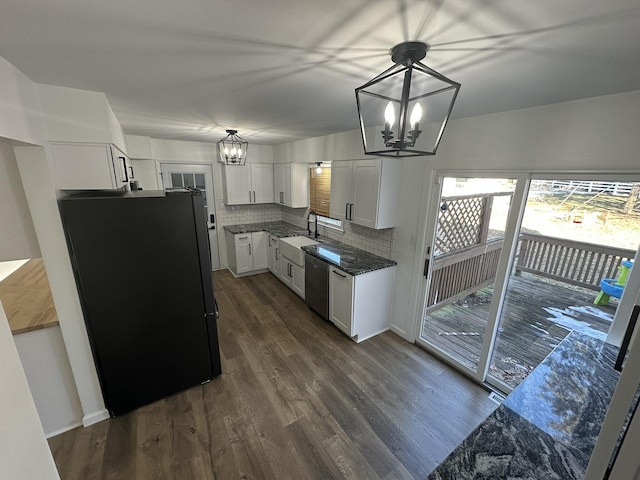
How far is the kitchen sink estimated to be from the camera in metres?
3.83

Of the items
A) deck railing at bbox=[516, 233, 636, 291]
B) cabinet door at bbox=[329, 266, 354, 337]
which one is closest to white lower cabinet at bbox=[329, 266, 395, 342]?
cabinet door at bbox=[329, 266, 354, 337]

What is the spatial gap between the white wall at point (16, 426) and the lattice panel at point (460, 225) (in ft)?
10.7

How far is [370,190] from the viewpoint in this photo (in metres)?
2.95

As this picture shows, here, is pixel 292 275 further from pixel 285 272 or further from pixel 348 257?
pixel 348 257

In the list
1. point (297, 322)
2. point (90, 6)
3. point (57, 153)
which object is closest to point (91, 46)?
point (90, 6)

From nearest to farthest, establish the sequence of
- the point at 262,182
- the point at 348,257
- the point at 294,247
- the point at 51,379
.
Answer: the point at 51,379 < the point at 348,257 < the point at 294,247 < the point at 262,182

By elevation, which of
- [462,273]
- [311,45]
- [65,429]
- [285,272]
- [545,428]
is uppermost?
[311,45]

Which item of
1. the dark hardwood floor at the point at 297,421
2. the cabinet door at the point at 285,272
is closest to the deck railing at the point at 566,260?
the dark hardwood floor at the point at 297,421

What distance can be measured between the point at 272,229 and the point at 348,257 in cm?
210

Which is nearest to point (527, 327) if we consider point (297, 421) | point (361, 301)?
point (361, 301)

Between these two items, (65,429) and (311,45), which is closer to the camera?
(311,45)

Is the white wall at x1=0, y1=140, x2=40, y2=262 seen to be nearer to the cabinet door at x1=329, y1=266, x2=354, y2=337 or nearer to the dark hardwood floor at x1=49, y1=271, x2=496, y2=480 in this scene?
the dark hardwood floor at x1=49, y1=271, x2=496, y2=480

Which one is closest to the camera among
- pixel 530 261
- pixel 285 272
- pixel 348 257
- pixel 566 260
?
pixel 566 260

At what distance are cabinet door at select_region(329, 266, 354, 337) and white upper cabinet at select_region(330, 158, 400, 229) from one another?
69 centimetres
